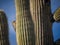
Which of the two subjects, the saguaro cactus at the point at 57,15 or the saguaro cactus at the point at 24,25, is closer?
the saguaro cactus at the point at 24,25

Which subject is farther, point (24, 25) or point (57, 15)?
point (57, 15)

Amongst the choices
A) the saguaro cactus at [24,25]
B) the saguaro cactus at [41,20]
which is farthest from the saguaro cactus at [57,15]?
the saguaro cactus at [24,25]

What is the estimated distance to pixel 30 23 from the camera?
1.24m

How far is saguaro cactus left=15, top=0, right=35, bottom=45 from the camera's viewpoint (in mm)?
1243

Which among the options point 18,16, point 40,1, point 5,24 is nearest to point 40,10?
point 40,1

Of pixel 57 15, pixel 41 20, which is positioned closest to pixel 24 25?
pixel 41 20

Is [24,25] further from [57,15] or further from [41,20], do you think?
[57,15]

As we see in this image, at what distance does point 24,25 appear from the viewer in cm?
126

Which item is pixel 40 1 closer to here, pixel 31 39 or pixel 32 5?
pixel 32 5

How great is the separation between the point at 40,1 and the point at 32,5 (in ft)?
0.21

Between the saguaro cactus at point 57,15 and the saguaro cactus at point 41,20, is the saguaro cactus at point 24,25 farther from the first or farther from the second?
the saguaro cactus at point 57,15

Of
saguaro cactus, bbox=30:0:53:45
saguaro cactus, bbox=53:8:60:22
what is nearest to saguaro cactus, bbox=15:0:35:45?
saguaro cactus, bbox=30:0:53:45

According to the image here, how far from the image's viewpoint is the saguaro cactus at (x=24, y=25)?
4.08 feet

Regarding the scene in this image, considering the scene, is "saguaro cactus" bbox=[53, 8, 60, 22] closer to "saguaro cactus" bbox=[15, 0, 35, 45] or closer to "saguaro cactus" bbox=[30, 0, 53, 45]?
"saguaro cactus" bbox=[30, 0, 53, 45]
